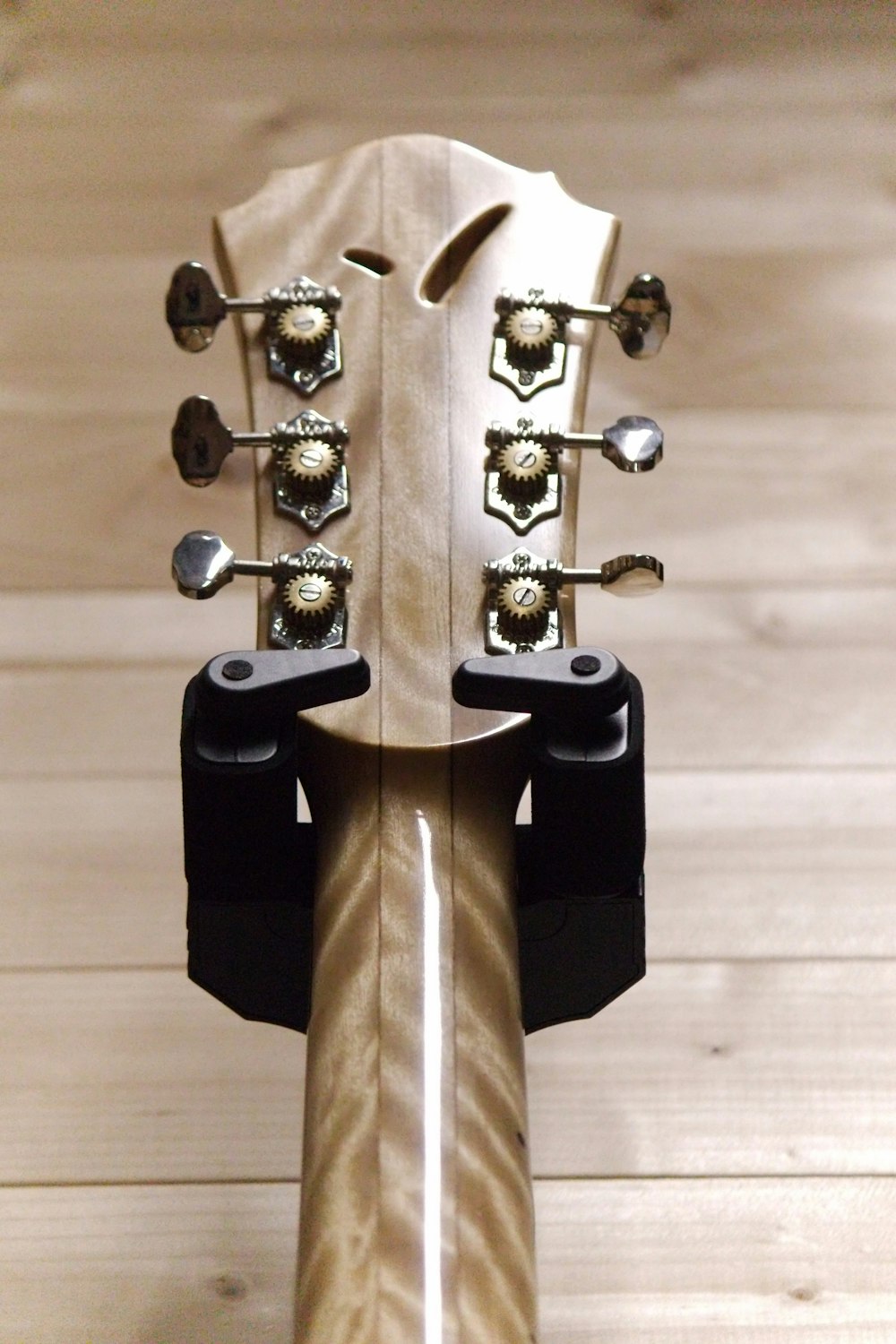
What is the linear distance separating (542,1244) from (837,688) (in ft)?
1.10

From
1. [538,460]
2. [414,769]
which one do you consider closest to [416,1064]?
[414,769]

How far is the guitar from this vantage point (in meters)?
0.51

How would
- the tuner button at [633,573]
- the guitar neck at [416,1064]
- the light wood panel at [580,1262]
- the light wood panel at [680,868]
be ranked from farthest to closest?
1. the light wood panel at [680,868]
2. the light wood panel at [580,1262]
3. the tuner button at [633,573]
4. the guitar neck at [416,1064]

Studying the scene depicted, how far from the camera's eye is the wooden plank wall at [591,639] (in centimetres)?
75

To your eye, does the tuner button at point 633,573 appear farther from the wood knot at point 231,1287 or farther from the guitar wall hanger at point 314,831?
the wood knot at point 231,1287

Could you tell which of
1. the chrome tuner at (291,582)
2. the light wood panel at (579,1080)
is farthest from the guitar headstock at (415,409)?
the light wood panel at (579,1080)

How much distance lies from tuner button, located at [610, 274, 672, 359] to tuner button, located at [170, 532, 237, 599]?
168 mm

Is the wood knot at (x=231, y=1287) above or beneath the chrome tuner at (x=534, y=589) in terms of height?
beneath

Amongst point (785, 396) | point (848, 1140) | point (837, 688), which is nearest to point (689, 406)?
point (785, 396)

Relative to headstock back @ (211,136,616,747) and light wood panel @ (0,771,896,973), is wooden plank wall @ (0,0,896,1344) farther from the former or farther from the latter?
headstock back @ (211,136,616,747)

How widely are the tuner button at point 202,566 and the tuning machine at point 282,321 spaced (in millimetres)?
78

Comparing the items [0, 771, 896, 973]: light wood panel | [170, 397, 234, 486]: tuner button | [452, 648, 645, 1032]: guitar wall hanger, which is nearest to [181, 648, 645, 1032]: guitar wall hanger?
[452, 648, 645, 1032]: guitar wall hanger

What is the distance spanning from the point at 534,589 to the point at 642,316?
0.39 feet

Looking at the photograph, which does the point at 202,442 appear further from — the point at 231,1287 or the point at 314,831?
the point at 231,1287
